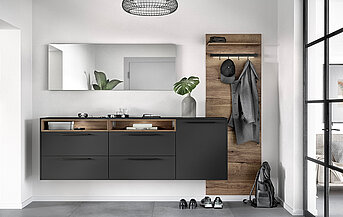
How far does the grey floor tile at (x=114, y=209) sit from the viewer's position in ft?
13.2

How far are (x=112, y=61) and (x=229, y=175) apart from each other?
6.95 ft

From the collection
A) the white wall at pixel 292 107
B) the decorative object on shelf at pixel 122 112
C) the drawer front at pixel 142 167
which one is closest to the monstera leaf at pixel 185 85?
the decorative object on shelf at pixel 122 112

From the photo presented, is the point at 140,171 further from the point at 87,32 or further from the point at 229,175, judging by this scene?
the point at 87,32

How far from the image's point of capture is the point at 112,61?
15.1 ft

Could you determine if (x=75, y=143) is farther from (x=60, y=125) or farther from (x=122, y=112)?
(x=122, y=112)

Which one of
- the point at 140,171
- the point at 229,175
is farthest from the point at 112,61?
the point at 229,175

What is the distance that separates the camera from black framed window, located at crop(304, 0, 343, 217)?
322 cm

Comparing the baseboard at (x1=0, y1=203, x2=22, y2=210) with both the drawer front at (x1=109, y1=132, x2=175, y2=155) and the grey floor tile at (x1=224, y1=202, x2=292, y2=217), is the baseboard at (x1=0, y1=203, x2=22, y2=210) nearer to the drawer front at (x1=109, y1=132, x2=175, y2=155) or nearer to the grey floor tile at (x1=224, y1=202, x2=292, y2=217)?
the drawer front at (x1=109, y1=132, x2=175, y2=155)

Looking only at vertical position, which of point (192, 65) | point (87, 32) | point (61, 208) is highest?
point (87, 32)

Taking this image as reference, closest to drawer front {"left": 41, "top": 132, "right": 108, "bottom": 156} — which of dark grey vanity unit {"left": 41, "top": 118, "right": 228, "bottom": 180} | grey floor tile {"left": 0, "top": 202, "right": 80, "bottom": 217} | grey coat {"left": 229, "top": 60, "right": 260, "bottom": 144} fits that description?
dark grey vanity unit {"left": 41, "top": 118, "right": 228, "bottom": 180}

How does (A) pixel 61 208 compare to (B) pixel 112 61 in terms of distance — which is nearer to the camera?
(A) pixel 61 208

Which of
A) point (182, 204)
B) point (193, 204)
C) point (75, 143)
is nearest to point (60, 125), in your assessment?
point (75, 143)

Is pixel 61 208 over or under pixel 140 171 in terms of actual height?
under

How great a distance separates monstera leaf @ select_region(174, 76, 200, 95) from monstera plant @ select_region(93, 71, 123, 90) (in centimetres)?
Result: 79
